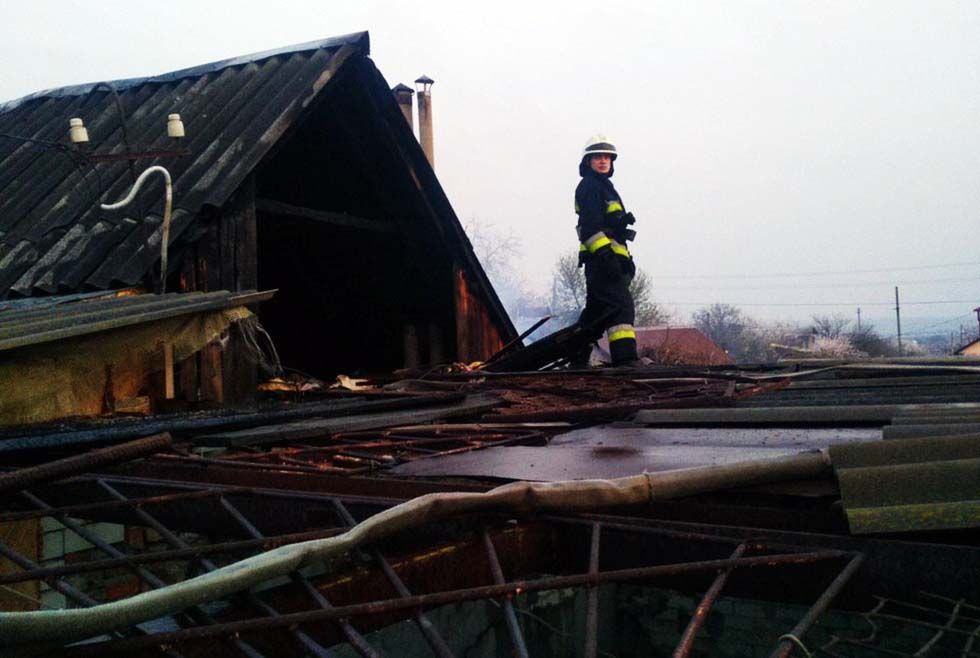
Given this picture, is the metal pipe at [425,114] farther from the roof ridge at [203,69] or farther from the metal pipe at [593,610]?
the metal pipe at [593,610]

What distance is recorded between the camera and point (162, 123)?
9.24 meters

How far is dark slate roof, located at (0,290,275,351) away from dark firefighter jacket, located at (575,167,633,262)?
419 centimetres

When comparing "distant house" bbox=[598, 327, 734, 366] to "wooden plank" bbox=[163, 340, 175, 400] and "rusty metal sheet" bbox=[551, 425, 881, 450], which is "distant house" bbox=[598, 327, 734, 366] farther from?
"rusty metal sheet" bbox=[551, 425, 881, 450]

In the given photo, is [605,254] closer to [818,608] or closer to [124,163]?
[124,163]

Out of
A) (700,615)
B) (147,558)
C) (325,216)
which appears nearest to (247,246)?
(325,216)

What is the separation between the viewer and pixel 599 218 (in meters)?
8.80

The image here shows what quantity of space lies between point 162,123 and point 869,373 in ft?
25.9

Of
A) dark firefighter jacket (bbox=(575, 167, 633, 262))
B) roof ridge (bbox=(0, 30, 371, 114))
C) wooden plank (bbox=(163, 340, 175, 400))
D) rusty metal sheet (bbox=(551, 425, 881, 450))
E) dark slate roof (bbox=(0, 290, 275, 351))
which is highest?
roof ridge (bbox=(0, 30, 371, 114))

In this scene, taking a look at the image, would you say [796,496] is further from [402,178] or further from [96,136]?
[96,136]

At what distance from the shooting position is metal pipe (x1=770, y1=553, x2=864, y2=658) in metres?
1.43

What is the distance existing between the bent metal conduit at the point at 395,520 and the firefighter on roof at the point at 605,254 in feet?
21.1

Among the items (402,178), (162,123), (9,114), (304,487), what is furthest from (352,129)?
(304,487)

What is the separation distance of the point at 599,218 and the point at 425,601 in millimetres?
7590

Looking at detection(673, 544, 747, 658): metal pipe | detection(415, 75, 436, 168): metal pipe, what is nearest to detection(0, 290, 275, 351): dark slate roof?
detection(673, 544, 747, 658): metal pipe
